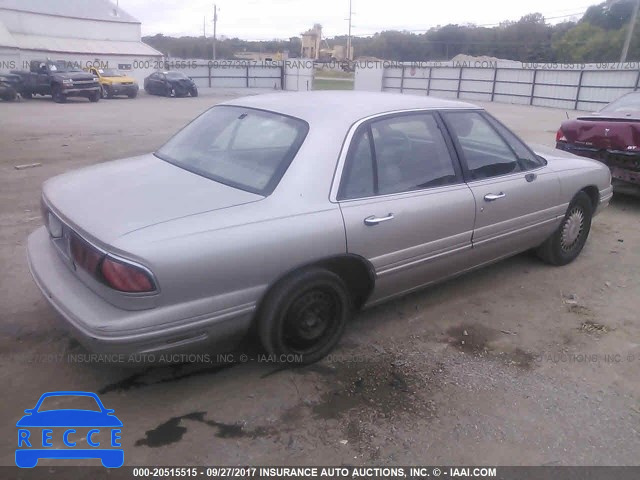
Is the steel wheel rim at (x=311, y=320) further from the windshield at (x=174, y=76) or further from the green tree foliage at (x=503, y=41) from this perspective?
the green tree foliage at (x=503, y=41)

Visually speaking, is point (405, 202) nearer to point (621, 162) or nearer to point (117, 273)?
point (117, 273)

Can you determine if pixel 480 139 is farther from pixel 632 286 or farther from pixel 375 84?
pixel 375 84

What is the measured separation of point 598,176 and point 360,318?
269cm

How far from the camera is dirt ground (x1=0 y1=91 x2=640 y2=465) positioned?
8.34 feet

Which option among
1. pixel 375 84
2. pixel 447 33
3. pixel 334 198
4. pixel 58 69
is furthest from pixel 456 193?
pixel 447 33

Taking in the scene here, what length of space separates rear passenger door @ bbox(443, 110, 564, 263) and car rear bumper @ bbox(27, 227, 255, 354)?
75.6 inches

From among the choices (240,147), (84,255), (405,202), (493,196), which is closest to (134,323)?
(84,255)

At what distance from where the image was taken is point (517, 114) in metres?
22.8

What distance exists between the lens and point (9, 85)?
22.2 meters

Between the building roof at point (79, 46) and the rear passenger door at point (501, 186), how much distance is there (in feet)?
116

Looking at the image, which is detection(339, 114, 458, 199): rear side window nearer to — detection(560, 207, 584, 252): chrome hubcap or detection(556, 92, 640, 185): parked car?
detection(560, 207, 584, 252): chrome hubcap

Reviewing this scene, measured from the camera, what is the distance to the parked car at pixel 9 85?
865 inches

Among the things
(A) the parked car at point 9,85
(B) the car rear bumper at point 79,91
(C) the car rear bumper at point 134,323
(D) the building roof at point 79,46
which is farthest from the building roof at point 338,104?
(D) the building roof at point 79,46

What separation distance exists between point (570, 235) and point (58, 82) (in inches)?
914
